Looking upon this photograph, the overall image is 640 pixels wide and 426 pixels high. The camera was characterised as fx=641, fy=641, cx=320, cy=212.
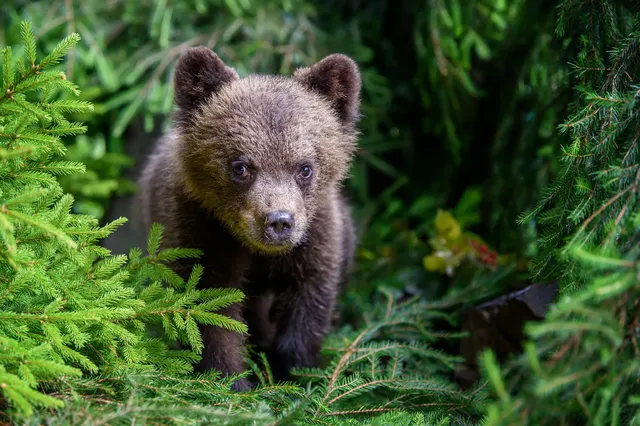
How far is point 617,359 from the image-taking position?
1998mm

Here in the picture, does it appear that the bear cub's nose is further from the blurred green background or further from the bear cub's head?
the blurred green background

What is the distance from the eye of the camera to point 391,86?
635 cm

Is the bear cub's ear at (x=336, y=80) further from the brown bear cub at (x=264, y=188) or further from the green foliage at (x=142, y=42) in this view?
the green foliage at (x=142, y=42)

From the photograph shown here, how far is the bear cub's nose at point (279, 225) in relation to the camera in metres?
3.09

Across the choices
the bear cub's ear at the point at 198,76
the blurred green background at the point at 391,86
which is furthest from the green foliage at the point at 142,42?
the bear cub's ear at the point at 198,76

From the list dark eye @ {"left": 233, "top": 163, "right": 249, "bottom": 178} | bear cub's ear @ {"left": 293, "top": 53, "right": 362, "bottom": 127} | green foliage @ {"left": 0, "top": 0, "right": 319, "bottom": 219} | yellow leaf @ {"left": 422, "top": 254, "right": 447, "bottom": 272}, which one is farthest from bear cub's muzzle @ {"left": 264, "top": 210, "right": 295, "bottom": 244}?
green foliage @ {"left": 0, "top": 0, "right": 319, "bottom": 219}

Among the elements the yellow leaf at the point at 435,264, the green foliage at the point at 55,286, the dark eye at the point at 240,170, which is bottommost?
the yellow leaf at the point at 435,264

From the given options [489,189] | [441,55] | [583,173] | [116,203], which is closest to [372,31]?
[441,55]

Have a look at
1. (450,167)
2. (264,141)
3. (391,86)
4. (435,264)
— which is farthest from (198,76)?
(450,167)

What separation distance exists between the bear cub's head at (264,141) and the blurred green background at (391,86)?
181 cm

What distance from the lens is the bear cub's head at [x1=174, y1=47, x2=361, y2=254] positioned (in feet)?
10.6

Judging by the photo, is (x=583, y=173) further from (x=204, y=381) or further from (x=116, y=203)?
(x=116, y=203)

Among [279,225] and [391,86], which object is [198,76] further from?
[391,86]

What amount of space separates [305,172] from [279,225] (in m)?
0.41
